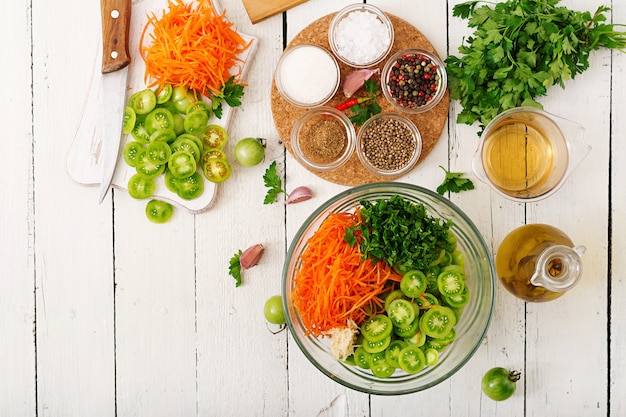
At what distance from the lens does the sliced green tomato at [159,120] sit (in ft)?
5.34

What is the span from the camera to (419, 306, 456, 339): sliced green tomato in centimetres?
139

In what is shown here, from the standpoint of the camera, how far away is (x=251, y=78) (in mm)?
1685

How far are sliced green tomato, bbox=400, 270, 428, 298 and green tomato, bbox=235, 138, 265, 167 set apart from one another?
52 cm

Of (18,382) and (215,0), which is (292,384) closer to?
(18,382)

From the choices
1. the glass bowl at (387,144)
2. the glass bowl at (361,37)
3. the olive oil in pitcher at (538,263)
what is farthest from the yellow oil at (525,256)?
the glass bowl at (361,37)

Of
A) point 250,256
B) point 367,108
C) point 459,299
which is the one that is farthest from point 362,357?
point 367,108

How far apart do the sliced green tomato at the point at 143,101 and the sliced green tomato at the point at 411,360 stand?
90cm

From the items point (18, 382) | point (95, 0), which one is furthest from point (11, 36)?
point (18, 382)

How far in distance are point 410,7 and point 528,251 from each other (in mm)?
730

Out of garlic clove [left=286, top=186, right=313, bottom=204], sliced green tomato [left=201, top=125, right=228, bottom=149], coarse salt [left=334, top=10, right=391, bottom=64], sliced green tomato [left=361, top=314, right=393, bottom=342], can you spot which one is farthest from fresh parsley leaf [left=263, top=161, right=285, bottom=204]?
sliced green tomato [left=361, top=314, right=393, bottom=342]

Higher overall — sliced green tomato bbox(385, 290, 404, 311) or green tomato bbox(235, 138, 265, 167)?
green tomato bbox(235, 138, 265, 167)

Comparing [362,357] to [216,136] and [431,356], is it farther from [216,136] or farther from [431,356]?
[216,136]

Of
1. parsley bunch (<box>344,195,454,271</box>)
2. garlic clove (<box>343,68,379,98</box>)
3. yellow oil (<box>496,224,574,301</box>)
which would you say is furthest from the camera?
garlic clove (<box>343,68,379,98</box>)

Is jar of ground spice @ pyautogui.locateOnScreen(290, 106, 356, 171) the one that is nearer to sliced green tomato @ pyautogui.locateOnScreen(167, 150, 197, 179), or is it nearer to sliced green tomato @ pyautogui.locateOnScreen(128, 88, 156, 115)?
sliced green tomato @ pyautogui.locateOnScreen(167, 150, 197, 179)
